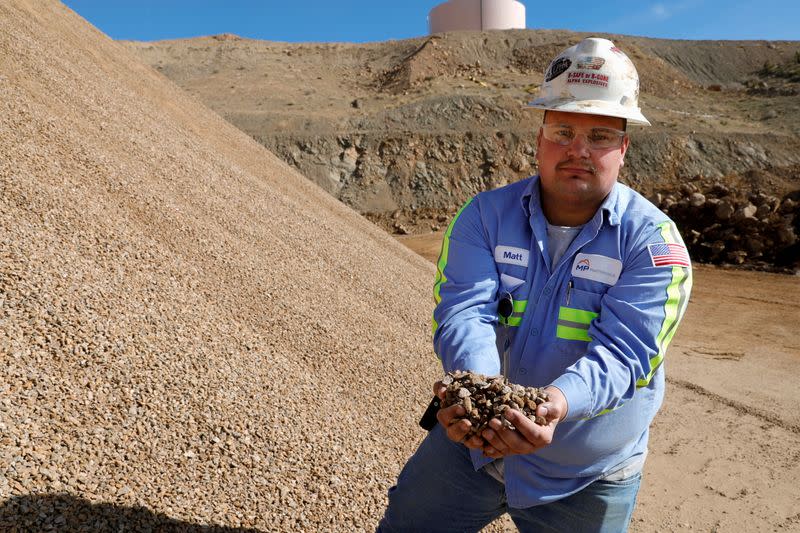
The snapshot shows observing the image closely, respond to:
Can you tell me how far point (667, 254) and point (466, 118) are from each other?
18.3m

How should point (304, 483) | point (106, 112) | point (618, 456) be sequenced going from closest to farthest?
point (618, 456) < point (304, 483) < point (106, 112)

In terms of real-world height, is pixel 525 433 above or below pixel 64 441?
above

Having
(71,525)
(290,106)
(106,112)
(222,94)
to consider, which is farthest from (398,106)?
(71,525)

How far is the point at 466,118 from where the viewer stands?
1961 cm

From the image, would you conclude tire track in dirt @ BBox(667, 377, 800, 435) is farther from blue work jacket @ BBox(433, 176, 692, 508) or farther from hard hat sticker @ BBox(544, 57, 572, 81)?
hard hat sticker @ BBox(544, 57, 572, 81)

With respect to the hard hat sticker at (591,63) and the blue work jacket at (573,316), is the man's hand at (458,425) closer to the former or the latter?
the blue work jacket at (573,316)

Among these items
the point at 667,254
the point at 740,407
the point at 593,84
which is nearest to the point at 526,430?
the point at 667,254

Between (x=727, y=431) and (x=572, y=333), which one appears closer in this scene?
(x=572, y=333)

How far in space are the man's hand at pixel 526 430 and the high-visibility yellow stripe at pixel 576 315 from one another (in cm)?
29

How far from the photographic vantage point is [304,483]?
9.84 feet

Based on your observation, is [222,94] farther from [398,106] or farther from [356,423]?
[356,423]

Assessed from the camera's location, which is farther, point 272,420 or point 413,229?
point 413,229

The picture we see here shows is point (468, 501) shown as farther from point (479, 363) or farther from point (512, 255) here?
point (512, 255)

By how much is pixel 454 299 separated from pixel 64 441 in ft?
5.59
